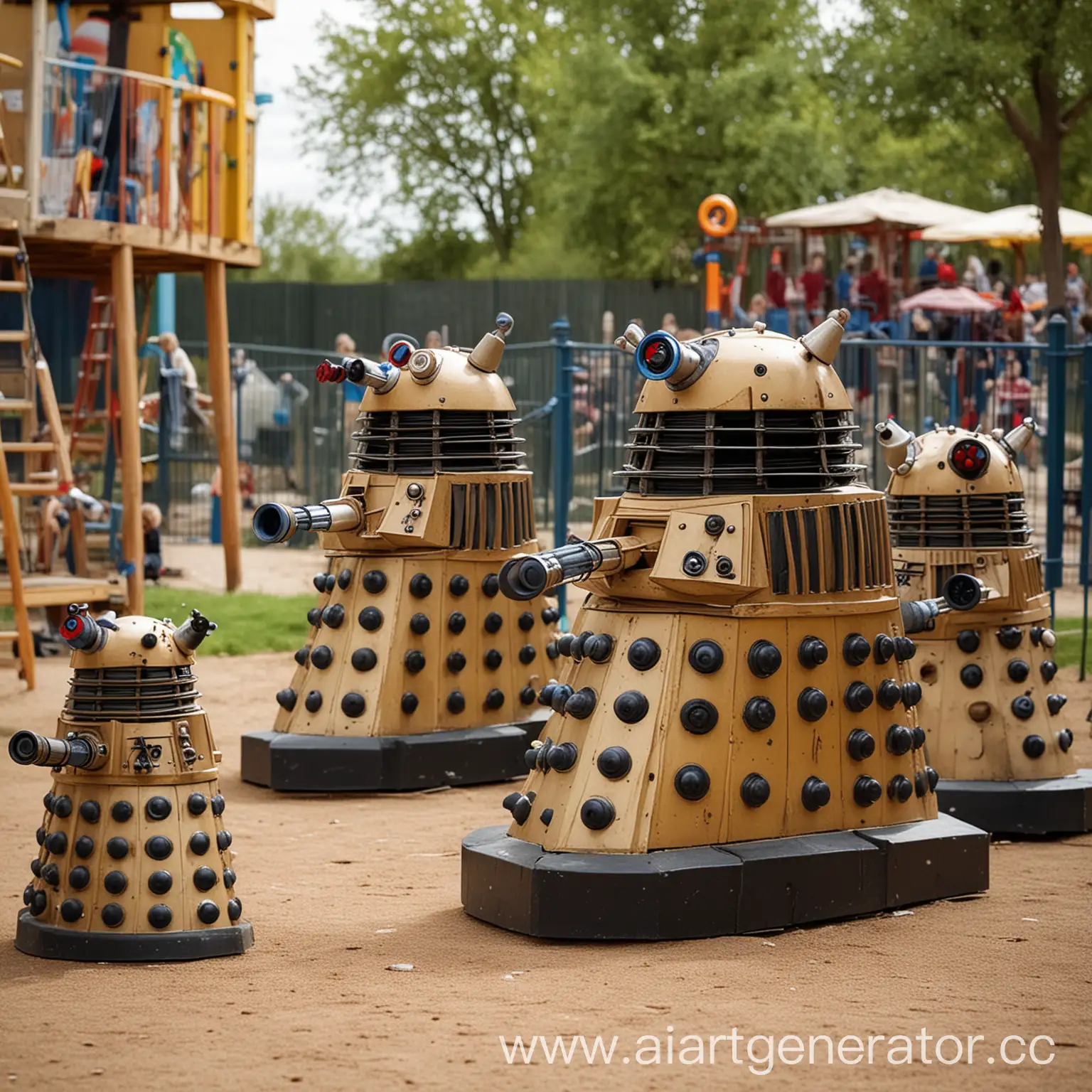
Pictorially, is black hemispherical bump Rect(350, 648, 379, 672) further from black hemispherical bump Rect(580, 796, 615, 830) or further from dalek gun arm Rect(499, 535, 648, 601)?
black hemispherical bump Rect(580, 796, 615, 830)

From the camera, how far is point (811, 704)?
6.55 metres

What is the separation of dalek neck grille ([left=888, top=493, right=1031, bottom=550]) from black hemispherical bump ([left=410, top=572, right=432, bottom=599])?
242cm

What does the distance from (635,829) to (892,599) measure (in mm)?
1429

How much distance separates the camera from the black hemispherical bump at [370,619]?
30.6 ft

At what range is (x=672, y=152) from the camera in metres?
36.8

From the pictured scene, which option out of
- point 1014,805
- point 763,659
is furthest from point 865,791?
point 1014,805

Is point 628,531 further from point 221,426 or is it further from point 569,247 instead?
point 569,247

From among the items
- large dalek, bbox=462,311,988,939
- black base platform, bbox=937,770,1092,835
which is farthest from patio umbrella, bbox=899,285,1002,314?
large dalek, bbox=462,311,988,939

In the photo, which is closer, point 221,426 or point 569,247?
point 221,426

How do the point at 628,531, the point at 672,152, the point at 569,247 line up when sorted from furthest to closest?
1. the point at 569,247
2. the point at 672,152
3. the point at 628,531

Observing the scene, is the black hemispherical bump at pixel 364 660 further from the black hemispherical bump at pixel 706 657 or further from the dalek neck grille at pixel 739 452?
the black hemispherical bump at pixel 706 657

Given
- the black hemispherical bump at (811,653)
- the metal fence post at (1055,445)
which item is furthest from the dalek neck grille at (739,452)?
the metal fence post at (1055,445)

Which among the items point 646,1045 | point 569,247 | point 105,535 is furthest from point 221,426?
point 569,247

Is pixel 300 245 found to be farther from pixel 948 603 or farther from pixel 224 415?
pixel 948 603
